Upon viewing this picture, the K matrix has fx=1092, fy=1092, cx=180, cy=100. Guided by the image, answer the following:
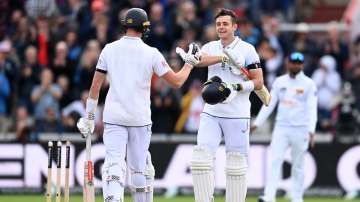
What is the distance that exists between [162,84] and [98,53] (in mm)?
1413

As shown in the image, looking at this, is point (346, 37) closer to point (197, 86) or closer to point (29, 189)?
point (197, 86)

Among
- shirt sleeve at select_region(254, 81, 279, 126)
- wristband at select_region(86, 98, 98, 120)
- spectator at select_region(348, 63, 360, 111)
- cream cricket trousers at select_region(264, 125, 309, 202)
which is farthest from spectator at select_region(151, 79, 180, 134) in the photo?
wristband at select_region(86, 98, 98, 120)

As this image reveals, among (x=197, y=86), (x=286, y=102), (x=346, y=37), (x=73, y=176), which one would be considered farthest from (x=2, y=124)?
(x=346, y=37)

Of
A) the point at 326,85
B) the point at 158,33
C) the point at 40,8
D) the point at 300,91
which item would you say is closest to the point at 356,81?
the point at 326,85

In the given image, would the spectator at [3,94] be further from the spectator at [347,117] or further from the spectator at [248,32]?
the spectator at [347,117]

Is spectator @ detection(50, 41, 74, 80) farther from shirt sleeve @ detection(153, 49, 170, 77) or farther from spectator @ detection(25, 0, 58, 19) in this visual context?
shirt sleeve @ detection(153, 49, 170, 77)

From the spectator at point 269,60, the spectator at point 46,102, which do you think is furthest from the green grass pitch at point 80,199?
the spectator at point 269,60

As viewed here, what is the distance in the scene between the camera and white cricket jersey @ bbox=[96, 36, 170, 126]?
12602 millimetres

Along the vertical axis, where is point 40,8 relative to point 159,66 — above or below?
above

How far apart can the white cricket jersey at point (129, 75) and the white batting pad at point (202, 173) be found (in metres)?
1.01

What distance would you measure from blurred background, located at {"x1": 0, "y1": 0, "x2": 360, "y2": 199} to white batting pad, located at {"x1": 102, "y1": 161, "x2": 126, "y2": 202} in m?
7.38

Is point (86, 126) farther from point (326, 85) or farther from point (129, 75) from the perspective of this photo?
point (326, 85)

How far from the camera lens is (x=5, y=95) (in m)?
21.4

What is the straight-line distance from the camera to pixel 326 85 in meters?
21.8
